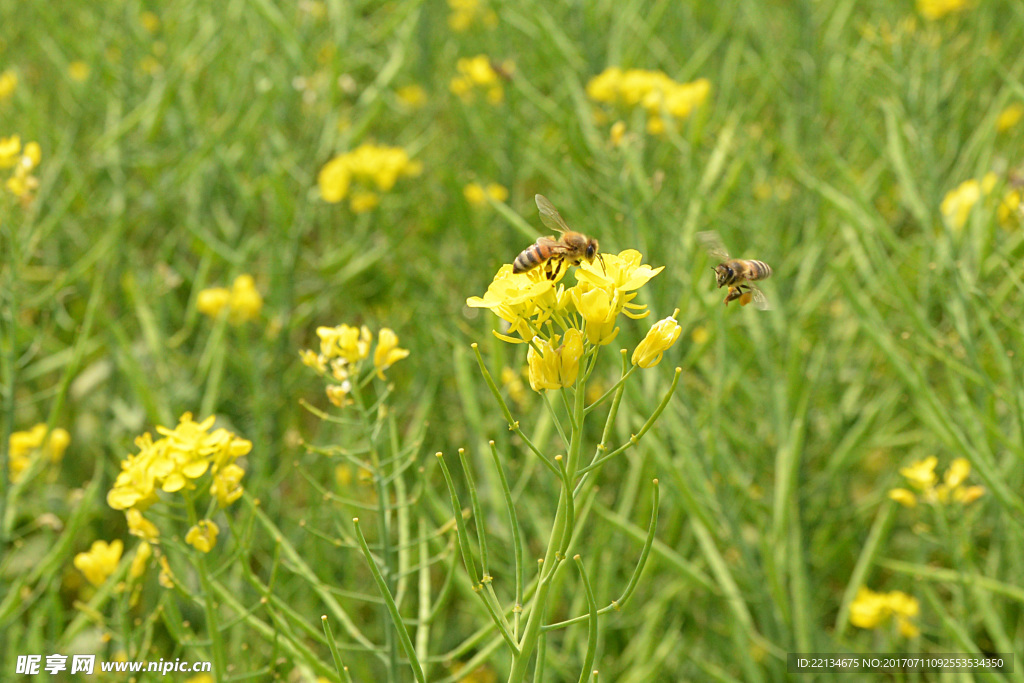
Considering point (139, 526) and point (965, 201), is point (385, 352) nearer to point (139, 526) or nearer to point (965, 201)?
point (139, 526)

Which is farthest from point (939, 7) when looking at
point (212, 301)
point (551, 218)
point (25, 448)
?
point (25, 448)

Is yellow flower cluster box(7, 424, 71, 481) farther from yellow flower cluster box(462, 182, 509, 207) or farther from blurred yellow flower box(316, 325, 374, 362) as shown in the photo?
yellow flower cluster box(462, 182, 509, 207)

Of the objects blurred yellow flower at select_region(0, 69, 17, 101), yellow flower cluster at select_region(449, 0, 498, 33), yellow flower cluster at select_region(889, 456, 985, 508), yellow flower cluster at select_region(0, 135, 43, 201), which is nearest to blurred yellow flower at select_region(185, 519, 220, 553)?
yellow flower cluster at select_region(0, 135, 43, 201)

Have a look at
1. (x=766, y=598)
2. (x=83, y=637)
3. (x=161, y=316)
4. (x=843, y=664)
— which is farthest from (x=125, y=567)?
(x=843, y=664)

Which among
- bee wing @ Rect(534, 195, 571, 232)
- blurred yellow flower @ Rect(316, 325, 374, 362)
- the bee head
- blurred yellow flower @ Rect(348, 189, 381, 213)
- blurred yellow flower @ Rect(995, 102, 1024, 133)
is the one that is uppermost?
bee wing @ Rect(534, 195, 571, 232)

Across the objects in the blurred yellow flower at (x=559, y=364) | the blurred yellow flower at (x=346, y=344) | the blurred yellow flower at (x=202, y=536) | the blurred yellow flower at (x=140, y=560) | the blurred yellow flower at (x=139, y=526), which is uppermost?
the blurred yellow flower at (x=559, y=364)

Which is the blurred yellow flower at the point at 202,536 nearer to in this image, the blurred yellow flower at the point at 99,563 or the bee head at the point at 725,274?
the blurred yellow flower at the point at 99,563

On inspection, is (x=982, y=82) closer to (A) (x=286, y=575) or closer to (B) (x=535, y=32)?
(B) (x=535, y=32)

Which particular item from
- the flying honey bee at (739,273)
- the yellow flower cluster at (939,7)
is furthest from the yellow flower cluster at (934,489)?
the yellow flower cluster at (939,7)
